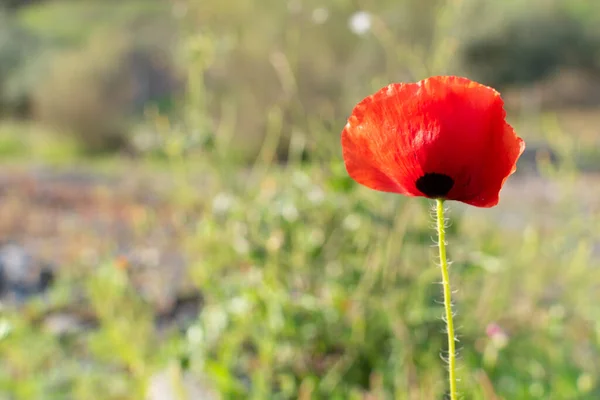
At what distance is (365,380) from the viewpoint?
2.06 metres

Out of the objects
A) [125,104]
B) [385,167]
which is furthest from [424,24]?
[385,167]

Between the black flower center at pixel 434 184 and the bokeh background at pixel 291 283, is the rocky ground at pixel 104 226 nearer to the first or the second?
the bokeh background at pixel 291 283

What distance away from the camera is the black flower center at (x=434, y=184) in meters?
0.74

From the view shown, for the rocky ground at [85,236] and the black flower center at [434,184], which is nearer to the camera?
the black flower center at [434,184]

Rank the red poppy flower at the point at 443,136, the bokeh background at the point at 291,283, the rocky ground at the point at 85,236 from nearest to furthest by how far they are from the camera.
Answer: the red poppy flower at the point at 443,136, the bokeh background at the point at 291,283, the rocky ground at the point at 85,236

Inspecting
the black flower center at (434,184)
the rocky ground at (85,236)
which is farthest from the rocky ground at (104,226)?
the black flower center at (434,184)

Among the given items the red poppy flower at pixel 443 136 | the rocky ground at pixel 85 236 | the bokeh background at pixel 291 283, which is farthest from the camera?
the rocky ground at pixel 85 236

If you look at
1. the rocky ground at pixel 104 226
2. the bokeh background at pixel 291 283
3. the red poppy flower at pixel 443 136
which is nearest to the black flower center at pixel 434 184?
the red poppy flower at pixel 443 136

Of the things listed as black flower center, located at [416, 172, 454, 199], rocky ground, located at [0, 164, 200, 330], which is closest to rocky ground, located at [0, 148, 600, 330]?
rocky ground, located at [0, 164, 200, 330]

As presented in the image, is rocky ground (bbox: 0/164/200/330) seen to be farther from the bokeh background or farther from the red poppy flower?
the red poppy flower

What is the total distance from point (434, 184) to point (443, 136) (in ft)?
0.17

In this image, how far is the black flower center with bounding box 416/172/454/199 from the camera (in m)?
0.74

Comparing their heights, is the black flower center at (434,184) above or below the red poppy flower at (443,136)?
below

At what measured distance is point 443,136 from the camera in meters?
0.72
